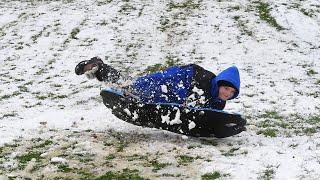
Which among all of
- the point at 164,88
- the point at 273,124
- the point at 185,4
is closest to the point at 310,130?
the point at 273,124

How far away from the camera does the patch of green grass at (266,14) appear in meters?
18.6

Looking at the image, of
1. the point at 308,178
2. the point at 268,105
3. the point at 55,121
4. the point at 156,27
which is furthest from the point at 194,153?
the point at 156,27

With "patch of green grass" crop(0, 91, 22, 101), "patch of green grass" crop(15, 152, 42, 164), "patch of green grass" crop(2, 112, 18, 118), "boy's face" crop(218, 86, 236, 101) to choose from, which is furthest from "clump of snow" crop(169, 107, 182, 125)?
"patch of green grass" crop(0, 91, 22, 101)

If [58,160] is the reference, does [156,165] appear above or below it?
below

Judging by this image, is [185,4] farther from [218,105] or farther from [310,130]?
[218,105]

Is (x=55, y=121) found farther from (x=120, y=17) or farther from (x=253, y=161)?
(x=120, y=17)

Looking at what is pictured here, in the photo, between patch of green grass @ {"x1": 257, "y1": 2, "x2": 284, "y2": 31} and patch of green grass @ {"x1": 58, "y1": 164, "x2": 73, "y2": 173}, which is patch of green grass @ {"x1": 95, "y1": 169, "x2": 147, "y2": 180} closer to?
patch of green grass @ {"x1": 58, "y1": 164, "x2": 73, "y2": 173}

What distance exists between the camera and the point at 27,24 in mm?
19359

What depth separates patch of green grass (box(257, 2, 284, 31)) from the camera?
18619mm

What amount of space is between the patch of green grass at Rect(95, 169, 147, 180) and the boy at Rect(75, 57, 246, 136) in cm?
200

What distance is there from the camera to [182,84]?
6965 mm

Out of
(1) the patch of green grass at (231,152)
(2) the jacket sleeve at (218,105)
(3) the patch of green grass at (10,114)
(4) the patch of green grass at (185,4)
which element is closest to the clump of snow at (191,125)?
(2) the jacket sleeve at (218,105)

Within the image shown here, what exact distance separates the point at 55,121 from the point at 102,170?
2987mm

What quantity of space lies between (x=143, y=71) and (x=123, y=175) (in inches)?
357
